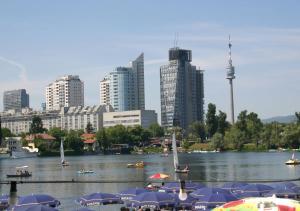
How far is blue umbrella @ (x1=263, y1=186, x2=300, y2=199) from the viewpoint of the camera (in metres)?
43.5

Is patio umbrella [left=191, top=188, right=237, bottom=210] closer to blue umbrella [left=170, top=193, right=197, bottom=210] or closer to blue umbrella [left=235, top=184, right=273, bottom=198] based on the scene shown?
blue umbrella [left=170, top=193, right=197, bottom=210]

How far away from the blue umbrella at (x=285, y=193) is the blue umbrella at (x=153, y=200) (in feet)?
26.7

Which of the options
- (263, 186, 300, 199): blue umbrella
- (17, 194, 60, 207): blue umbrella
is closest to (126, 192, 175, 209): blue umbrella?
(17, 194, 60, 207): blue umbrella

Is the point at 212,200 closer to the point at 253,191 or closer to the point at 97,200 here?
the point at 253,191

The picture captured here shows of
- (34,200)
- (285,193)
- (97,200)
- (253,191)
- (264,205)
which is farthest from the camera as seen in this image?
(253,191)

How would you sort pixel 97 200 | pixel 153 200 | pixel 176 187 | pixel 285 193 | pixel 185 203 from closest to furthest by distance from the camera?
pixel 153 200 < pixel 185 203 < pixel 97 200 < pixel 285 193 < pixel 176 187

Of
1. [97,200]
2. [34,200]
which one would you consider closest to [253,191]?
[97,200]

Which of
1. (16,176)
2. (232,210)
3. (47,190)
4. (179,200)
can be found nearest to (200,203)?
(179,200)

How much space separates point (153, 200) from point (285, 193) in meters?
10.5

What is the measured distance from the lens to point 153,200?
40250 millimetres

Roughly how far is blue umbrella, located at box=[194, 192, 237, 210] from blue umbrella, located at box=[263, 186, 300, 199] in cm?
502

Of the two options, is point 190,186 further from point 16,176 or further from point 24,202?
point 16,176

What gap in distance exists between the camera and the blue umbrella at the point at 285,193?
1711 inches

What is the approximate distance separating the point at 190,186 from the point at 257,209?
22.8 meters
